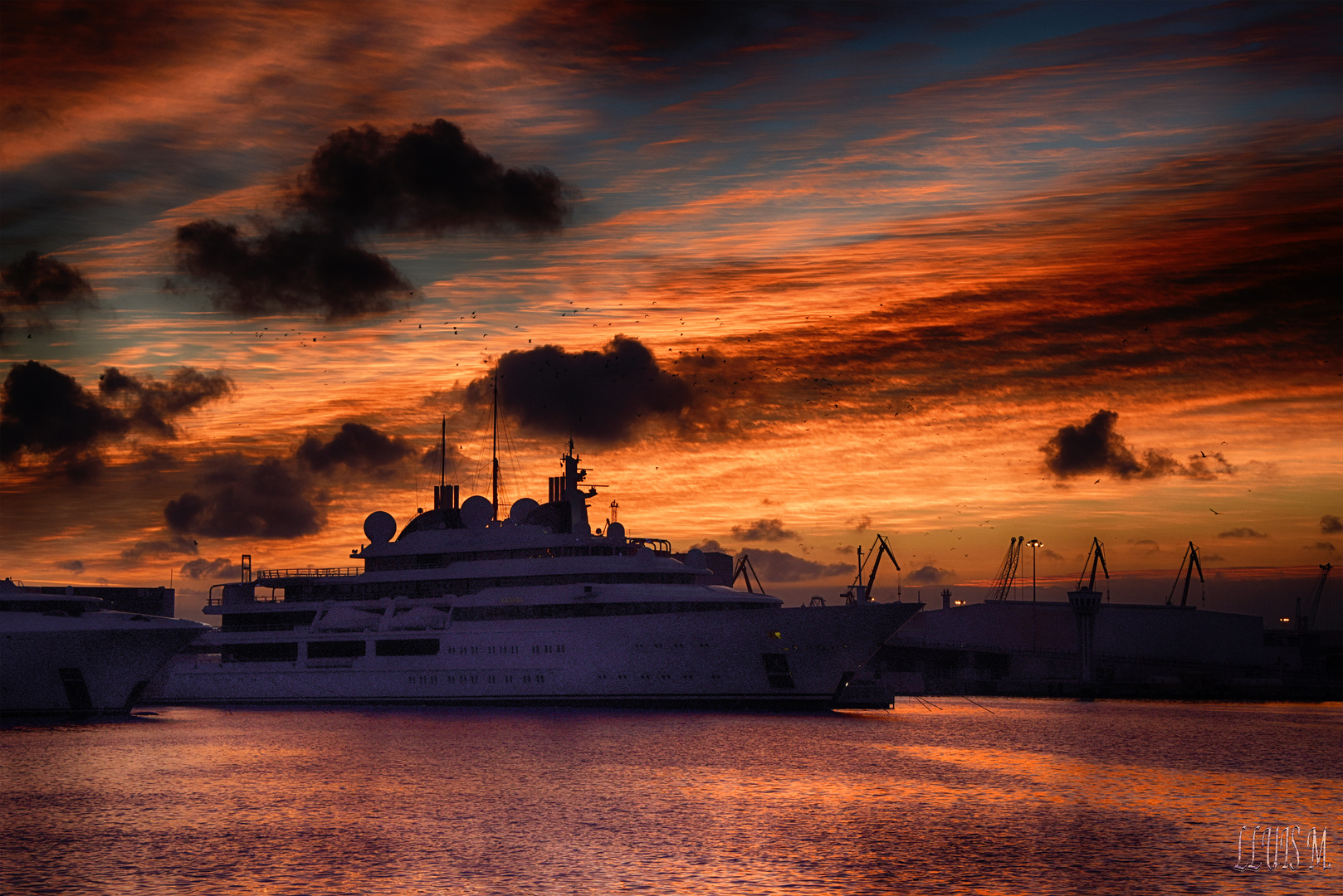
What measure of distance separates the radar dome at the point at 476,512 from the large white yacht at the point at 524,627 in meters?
0.09

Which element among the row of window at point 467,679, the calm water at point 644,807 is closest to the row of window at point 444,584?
the row of window at point 467,679

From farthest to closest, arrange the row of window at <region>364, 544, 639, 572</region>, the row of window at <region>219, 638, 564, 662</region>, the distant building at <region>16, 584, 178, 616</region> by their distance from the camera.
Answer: the distant building at <region>16, 584, 178, 616</region> < the row of window at <region>364, 544, 639, 572</region> < the row of window at <region>219, 638, 564, 662</region>

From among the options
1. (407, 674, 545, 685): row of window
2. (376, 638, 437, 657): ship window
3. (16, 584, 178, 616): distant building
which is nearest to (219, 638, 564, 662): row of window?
(376, 638, 437, 657): ship window

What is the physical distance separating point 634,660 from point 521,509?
1806 cm

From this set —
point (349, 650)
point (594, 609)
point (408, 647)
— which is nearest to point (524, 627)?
point (594, 609)

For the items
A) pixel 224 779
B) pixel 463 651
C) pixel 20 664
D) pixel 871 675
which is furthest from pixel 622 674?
pixel 871 675

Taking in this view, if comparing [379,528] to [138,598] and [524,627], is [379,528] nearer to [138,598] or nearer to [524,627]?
[524,627]

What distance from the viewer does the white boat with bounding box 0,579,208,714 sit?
7719 centimetres

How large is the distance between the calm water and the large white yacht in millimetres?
2978

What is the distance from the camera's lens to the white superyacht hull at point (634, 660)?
72.4 metres

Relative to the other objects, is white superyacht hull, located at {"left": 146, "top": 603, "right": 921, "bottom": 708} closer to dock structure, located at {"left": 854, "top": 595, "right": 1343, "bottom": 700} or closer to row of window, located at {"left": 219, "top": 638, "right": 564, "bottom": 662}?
row of window, located at {"left": 219, "top": 638, "right": 564, "bottom": 662}

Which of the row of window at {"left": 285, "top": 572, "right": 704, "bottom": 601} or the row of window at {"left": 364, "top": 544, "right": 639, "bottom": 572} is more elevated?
the row of window at {"left": 364, "top": 544, "right": 639, "bottom": 572}

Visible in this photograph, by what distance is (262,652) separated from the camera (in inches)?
3548

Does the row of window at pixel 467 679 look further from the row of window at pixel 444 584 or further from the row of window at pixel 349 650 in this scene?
the row of window at pixel 444 584
